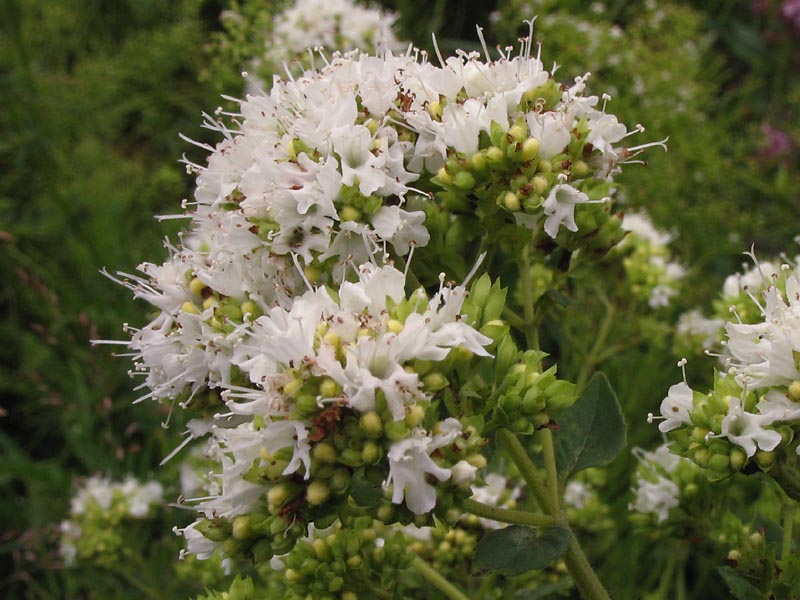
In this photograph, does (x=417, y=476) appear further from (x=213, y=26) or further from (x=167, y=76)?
(x=213, y=26)

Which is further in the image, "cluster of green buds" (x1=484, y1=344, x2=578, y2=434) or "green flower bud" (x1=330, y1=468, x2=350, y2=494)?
"cluster of green buds" (x1=484, y1=344, x2=578, y2=434)

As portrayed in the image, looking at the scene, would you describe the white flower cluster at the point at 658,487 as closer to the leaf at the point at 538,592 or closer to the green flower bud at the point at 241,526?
the leaf at the point at 538,592

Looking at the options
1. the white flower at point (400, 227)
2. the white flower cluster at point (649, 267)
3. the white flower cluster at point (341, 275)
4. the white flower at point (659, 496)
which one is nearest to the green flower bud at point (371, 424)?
the white flower cluster at point (341, 275)

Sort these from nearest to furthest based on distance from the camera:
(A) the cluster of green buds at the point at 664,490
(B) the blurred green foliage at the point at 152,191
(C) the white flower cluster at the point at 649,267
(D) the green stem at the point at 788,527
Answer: (D) the green stem at the point at 788,527
(A) the cluster of green buds at the point at 664,490
(C) the white flower cluster at the point at 649,267
(B) the blurred green foliage at the point at 152,191

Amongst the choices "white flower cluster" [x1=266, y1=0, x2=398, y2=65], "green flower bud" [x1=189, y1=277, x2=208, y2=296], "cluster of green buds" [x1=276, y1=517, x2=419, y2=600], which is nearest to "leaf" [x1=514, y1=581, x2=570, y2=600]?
"cluster of green buds" [x1=276, y1=517, x2=419, y2=600]

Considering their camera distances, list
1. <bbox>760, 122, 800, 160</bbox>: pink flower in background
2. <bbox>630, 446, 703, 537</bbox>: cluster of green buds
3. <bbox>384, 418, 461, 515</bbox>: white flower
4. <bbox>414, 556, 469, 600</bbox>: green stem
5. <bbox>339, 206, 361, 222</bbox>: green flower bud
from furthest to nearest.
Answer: <bbox>760, 122, 800, 160</bbox>: pink flower in background → <bbox>630, 446, 703, 537</bbox>: cluster of green buds → <bbox>414, 556, 469, 600</bbox>: green stem → <bbox>339, 206, 361, 222</bbox>: green flower bud → <bbox>384, 418, 461, 515</bbox>: white flower

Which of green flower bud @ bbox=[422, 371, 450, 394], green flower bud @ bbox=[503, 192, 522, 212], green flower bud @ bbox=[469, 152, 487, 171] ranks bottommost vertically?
green flower bud @ bbox=[422, 371, 450, 394]

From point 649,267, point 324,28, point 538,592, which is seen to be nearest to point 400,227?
point 538,592

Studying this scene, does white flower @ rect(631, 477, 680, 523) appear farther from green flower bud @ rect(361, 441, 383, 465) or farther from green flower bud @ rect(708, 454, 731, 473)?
green flower bud @ rect(361, 441, 383, 465)
